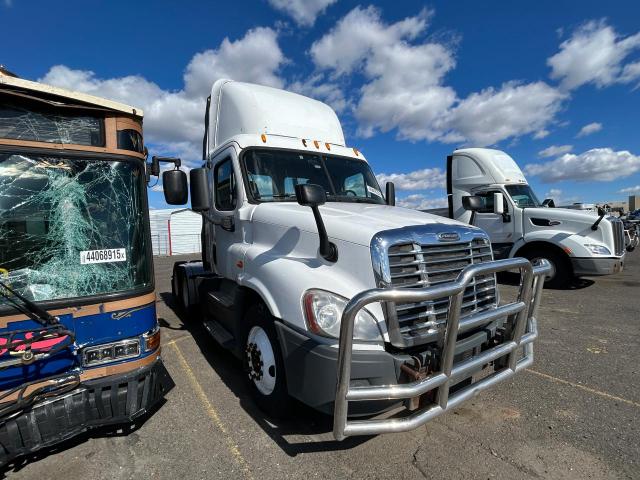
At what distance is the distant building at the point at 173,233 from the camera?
86.4 ft

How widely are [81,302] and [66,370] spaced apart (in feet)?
1.65

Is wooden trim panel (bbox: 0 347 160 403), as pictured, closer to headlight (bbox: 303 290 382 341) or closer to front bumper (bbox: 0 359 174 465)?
front bumper (bbox: 0 359 174 465)

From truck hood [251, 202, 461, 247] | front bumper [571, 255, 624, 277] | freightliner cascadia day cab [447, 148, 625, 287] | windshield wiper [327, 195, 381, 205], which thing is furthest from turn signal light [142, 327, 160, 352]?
front bumper [571, 255, 624, 277]

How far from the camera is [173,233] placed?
88.9 ft

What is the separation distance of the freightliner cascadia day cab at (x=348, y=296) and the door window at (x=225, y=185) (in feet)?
0.11

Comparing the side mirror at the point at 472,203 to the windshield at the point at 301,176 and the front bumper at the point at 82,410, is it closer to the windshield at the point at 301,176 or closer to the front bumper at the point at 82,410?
the windshield at the point at 301,176

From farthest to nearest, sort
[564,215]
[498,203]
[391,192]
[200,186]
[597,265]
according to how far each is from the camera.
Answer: [498,203]
[564,215]
[597,265]
[391,192]
[200,186]

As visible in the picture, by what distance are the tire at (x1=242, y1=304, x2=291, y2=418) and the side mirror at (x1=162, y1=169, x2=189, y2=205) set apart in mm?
1351

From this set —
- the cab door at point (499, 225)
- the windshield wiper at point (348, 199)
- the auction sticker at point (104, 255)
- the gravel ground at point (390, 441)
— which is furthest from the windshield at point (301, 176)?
the cab door at point (499, 225)

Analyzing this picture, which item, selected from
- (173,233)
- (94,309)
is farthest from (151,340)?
(173,233)

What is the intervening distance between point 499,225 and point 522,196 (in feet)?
3.34

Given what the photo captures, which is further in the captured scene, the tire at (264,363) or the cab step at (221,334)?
the cab step at (221,334)

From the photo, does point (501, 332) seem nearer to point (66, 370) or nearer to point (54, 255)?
point (66, 370)

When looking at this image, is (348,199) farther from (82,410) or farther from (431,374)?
(82,410)
